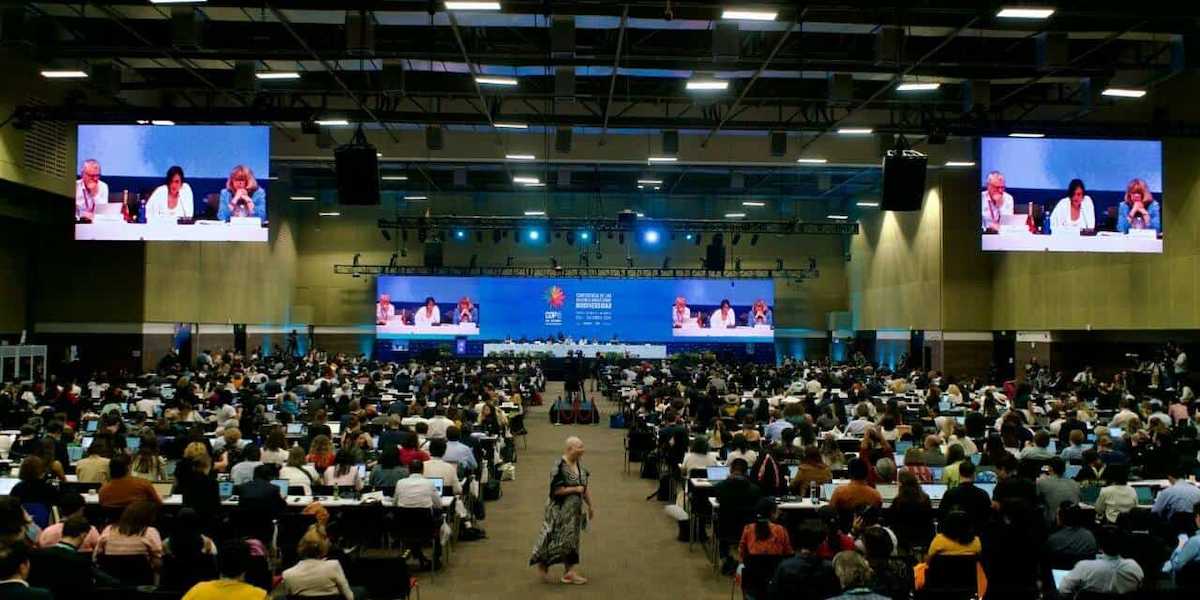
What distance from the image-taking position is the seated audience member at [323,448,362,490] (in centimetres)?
929

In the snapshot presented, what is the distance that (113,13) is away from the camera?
16516 millimetres

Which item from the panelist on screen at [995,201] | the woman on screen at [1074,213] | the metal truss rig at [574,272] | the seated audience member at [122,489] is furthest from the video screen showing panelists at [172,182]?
the metal truss rig at [574,272]

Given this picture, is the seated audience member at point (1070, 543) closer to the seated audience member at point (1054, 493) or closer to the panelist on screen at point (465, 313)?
the seated audience member at point (1054, 493)

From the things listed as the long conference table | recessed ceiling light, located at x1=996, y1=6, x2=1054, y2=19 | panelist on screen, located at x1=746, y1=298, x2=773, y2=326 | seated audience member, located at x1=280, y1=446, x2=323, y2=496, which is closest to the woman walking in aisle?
seated audience member, located at x1=280, y1=446, x2=323, y2=496

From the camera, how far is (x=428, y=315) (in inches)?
1598

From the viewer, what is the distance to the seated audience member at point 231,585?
4.90 metres

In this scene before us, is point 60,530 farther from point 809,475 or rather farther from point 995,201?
point 995,201

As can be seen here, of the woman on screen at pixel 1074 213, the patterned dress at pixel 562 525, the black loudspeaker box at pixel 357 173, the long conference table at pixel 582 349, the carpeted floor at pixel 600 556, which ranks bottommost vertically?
the carpeted floor at pixel 600 556

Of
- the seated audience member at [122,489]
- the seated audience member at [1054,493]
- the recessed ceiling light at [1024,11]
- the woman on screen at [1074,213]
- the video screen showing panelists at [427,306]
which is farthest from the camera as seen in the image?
the video screen showing panelists at [427,306]

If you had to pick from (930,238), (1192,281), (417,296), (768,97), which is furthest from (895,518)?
(417,296)

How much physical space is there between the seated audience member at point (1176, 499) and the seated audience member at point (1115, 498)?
0.24 m

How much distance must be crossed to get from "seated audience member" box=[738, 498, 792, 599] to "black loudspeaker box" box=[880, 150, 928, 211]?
11496 mm

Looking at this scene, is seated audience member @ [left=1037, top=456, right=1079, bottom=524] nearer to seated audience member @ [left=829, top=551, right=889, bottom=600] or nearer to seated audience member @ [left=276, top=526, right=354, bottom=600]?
seated audience member @ [left=829, top=551, right=889, bottom=600]

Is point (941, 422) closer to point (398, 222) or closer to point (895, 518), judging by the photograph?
point (895, 518)
